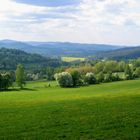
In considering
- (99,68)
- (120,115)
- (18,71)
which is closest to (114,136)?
(120,115)

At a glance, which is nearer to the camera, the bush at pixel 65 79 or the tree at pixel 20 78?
the bush at pixel 65 79

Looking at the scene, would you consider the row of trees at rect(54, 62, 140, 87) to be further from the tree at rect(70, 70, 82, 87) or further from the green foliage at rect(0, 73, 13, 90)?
the green foliage at rect(0, 73, 13, 90)

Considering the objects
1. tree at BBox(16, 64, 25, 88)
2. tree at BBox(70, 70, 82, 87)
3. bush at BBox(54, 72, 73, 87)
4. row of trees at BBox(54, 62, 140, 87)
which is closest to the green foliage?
tree at BBox(16, 64, 25, 88)

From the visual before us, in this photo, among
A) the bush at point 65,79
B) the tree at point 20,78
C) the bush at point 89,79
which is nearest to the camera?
the bush at point 65,79

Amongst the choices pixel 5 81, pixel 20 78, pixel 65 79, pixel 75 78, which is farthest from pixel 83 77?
pixel 5 81

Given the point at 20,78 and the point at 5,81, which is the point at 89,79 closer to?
the point at 20,78

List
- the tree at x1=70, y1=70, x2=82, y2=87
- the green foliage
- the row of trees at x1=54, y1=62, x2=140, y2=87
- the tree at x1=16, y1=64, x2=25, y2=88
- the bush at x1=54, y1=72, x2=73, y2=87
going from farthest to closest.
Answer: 1. the tree at x1=16, y1=64, x2=25, y2=88
2. the tree at x1=70, y1=70, x2=82, y2=87
3. the row of trees at x1=54, y1=62, x2=140, y2=87
4. the bush at x1=54, y1=72, x2=73, y2=87
5. the green foliage

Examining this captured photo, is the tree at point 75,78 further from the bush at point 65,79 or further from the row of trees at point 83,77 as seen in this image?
the bush at point 65,79

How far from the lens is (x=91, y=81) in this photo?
144 metres

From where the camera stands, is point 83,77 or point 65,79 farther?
point 83,77

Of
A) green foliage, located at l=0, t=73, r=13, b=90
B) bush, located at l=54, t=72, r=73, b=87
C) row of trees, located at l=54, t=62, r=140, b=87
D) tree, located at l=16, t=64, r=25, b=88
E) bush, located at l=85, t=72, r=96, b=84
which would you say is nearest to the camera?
green foliage, located at l=0, t=73, r=13, b=90

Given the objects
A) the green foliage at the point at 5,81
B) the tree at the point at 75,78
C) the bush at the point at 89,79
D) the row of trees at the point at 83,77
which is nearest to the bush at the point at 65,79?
the row of trees at the point at 83,77

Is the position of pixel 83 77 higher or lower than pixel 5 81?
lower

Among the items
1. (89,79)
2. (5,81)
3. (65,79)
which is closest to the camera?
(5,81)
